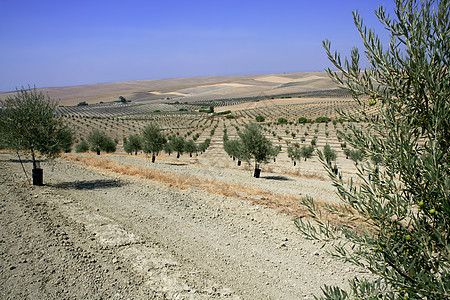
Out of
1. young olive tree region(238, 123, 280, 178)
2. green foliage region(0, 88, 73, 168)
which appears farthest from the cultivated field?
young olive tree region(238, 123, 280, 178)

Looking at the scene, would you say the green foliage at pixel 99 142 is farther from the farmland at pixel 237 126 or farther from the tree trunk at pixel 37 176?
the tree trunk at pixel 37 176

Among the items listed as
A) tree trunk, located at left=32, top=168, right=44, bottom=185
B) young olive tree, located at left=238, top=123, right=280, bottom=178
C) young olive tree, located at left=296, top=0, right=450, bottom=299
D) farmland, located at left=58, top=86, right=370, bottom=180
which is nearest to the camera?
young olive tree, located at left=296, top=0, right=450, bottom=299

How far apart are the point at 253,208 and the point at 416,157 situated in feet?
31.3

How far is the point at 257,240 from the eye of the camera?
9266mm

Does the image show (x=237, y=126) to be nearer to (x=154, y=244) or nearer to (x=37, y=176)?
(x=37, y=176)

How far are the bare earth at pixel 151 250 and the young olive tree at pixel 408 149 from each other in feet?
13.7

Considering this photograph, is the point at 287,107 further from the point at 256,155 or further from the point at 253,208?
the point at 253,208

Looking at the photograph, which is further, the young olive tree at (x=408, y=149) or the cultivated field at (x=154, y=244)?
the cultivated field at (x=154, y=244)

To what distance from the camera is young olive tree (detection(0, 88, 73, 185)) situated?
558 inches

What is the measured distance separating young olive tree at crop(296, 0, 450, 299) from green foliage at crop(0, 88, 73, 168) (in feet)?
50.6

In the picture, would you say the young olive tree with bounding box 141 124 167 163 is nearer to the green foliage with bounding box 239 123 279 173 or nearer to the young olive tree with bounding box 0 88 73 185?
the green foliage with bounding box 239 123 279 173

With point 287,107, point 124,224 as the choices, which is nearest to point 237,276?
point 124,224

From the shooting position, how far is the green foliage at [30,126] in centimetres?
1418

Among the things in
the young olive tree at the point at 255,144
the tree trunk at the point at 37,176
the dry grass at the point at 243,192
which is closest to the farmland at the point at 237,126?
the young olive tree at the point at 255,144
